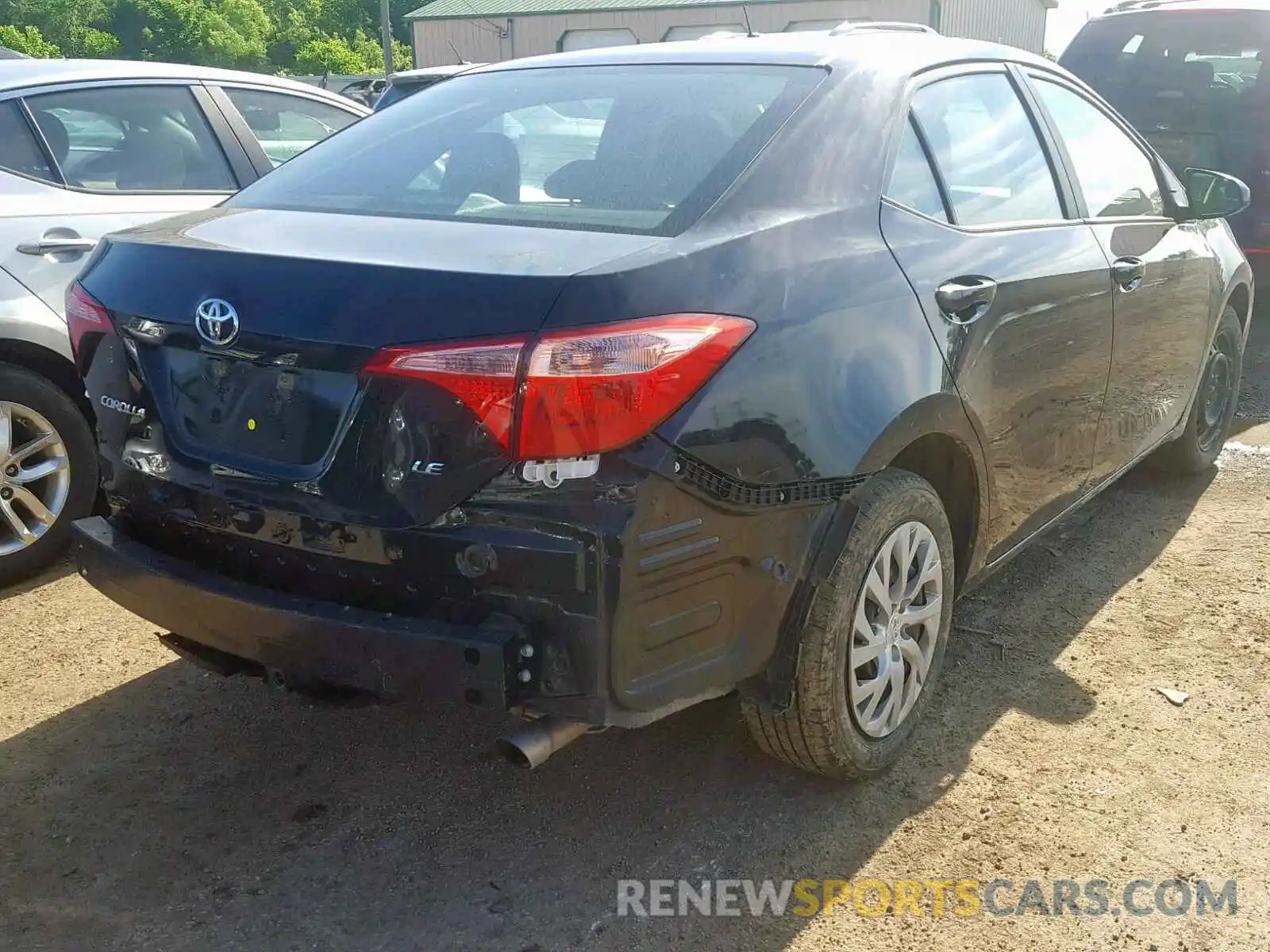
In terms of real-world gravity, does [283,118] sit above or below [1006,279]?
above

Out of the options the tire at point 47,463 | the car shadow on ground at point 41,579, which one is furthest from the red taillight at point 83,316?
the car shadow on ground at point 41,579

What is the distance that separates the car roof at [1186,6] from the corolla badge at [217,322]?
7564 mm

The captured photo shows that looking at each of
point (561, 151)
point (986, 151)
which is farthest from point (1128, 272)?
point (561, 151)

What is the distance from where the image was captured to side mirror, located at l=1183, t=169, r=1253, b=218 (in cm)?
461

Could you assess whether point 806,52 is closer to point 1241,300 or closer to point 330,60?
point 1241,300

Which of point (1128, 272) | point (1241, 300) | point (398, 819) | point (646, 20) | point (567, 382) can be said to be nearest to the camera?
point (567, 382)

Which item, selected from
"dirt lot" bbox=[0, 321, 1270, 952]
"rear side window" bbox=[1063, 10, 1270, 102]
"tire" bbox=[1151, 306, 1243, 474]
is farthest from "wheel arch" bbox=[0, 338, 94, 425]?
"rear side window" bbox=[1063, 10, 1270, 102]

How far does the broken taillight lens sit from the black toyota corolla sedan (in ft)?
0.05

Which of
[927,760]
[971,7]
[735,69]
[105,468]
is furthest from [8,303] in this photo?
[971,7]

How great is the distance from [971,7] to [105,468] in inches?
1383

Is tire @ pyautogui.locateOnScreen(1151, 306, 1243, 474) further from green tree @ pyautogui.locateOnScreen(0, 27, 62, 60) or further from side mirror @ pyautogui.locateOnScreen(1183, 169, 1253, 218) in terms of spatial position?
green tree @ pyautogui.locateOnScreen(0, 27, 62, 60)

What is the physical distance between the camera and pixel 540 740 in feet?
7.71

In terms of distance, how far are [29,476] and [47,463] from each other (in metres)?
0.08

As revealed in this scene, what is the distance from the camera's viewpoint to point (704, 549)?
2311 mm
